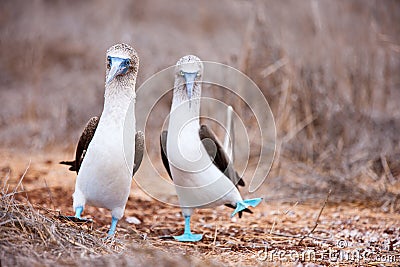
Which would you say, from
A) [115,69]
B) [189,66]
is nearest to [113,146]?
[115,69]

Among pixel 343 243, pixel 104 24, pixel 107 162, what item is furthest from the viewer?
pixel 104 24

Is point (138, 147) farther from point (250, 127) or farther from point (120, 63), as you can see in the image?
point (250, 127)

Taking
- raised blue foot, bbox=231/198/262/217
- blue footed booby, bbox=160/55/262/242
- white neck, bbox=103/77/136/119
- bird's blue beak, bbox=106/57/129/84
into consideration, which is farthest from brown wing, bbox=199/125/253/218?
bird's blue beak, bbox=106/57/129/84

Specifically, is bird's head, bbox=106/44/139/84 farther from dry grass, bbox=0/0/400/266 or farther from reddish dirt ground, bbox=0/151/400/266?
dry grass, bbox=0/0/400/266

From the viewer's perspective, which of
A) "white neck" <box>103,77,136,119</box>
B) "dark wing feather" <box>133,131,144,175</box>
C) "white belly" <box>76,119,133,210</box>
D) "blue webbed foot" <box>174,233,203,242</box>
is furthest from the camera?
"blue webbed foot" <box>174,233,203,242</box>

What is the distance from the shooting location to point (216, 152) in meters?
4.69

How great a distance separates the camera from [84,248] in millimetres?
3172

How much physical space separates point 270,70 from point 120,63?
3887mm

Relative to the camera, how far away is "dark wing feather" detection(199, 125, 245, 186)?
4.59 meters

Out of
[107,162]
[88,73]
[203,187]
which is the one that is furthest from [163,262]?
[88,73]

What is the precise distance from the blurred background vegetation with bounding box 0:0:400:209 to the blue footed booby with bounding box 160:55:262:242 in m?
1.90

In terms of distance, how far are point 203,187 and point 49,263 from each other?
5.96ft

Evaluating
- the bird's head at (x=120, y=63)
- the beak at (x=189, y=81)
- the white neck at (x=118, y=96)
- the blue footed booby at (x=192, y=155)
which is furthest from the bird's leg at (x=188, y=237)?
the bird's head at (x=120, y=63)

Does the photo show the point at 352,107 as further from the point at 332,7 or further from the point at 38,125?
the point at 332,7
